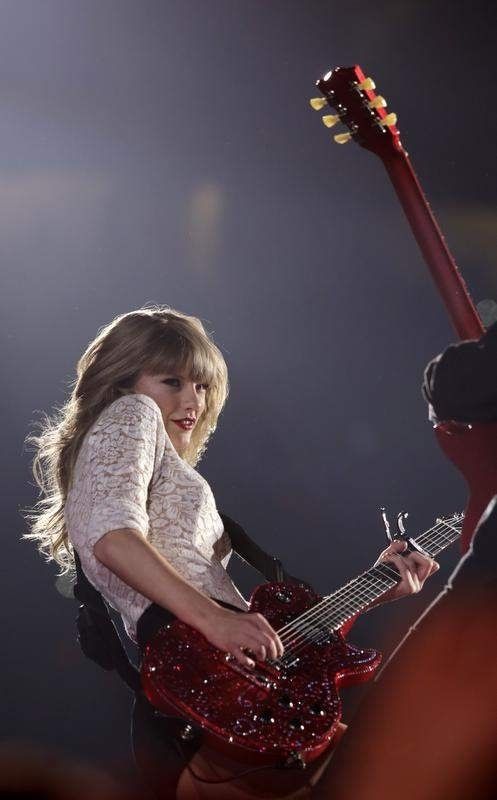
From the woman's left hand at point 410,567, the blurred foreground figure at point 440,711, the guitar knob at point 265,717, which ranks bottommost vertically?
the woman's left hand at point 410,567

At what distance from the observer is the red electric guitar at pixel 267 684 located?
1402 mm

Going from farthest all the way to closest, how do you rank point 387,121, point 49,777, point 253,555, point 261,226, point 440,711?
1. point 261,226
2. point 49,777
3. point 253,555
4. point 387,121
5. point 440,711

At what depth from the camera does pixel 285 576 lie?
2074 mm

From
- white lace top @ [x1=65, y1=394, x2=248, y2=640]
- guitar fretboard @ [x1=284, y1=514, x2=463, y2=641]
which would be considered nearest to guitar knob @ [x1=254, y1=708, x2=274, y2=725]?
guitar fretboard @ [x1=284, y1=514, x2=463, y2=641]

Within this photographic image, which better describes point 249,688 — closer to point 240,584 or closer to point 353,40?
point 240,584

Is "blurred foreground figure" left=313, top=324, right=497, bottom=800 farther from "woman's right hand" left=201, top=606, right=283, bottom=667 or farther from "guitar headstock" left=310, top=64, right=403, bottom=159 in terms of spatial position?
"guitar headstock" left=310, top=64, right=403, bottom=159

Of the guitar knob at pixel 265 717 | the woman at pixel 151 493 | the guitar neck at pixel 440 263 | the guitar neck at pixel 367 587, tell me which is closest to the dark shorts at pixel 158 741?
the woman at pixel 151 493

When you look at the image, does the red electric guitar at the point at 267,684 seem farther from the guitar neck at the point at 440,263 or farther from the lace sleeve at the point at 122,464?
the guitar neck at the point at 440,263

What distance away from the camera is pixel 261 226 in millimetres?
3691

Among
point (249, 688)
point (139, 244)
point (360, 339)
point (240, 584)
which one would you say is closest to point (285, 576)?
point (249, 688)

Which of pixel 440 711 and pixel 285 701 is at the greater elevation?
pixel 440 711

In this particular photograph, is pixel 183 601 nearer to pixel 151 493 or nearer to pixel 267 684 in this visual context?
pixel 267 684

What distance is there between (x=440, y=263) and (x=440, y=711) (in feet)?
2.61

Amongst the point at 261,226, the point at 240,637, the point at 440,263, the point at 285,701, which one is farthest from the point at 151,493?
the point at 261,226
